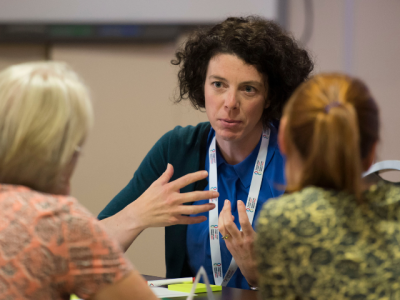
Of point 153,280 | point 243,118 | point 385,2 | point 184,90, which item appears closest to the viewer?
point 153,280

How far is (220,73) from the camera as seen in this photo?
1.80 m

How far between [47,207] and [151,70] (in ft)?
8.06

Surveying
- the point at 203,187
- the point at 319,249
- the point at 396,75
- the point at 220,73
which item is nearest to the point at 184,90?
the point at 220,73

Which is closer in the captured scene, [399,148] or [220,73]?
[220,73]

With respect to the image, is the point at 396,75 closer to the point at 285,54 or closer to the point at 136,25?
the point at 285,54

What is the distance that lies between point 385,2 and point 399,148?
1023 millimetres

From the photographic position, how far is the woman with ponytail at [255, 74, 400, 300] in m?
0.83

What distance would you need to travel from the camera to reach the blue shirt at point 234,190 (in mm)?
1785

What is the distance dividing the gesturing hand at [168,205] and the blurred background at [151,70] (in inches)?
57.0

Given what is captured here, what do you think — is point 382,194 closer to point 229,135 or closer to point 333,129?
point 333,129

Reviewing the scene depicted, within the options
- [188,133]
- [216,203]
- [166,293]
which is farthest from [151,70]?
[166,293]

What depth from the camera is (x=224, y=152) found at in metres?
1.95

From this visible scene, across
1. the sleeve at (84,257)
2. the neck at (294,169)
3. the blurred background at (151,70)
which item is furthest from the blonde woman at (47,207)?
the blurred background at (151,70)

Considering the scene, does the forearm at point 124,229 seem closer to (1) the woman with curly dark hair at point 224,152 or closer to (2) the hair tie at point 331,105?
(1) the woman with curly dark hair at point 224,152
